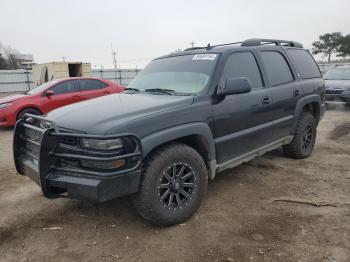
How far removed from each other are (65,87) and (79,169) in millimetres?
7259

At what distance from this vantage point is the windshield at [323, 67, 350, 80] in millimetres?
12302

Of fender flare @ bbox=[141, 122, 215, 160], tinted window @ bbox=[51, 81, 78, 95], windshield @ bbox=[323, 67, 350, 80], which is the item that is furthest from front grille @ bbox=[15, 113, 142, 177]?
windshield @ bbox=[323, 67, 350, 80]

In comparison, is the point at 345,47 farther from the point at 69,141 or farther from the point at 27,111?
the point at 69,141

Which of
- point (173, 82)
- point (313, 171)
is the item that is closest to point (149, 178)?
point (173, 82)

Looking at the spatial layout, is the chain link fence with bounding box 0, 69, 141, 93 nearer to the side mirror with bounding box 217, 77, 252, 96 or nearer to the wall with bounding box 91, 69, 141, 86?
the wall with bounding box 91, 69, 141, 86

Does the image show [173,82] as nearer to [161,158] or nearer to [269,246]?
[161,158]

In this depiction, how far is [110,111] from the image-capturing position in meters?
3.48

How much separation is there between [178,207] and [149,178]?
54 cm

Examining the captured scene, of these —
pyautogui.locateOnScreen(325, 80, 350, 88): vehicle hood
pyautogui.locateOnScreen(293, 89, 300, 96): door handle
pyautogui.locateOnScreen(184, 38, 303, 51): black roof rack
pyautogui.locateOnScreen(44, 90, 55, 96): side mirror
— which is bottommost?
pyautogui.locateOnScreen(325, 80, 350, 88): vehicle hood

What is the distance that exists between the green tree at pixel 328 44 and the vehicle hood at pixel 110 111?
50541 mm

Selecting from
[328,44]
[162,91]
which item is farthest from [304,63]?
[328,44]

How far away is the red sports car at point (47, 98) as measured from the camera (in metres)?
9.23

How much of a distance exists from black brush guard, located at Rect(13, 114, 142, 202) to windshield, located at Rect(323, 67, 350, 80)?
36.9ft

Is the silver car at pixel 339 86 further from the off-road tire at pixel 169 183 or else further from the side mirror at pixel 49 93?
the off-road tire at pixel 169 183
